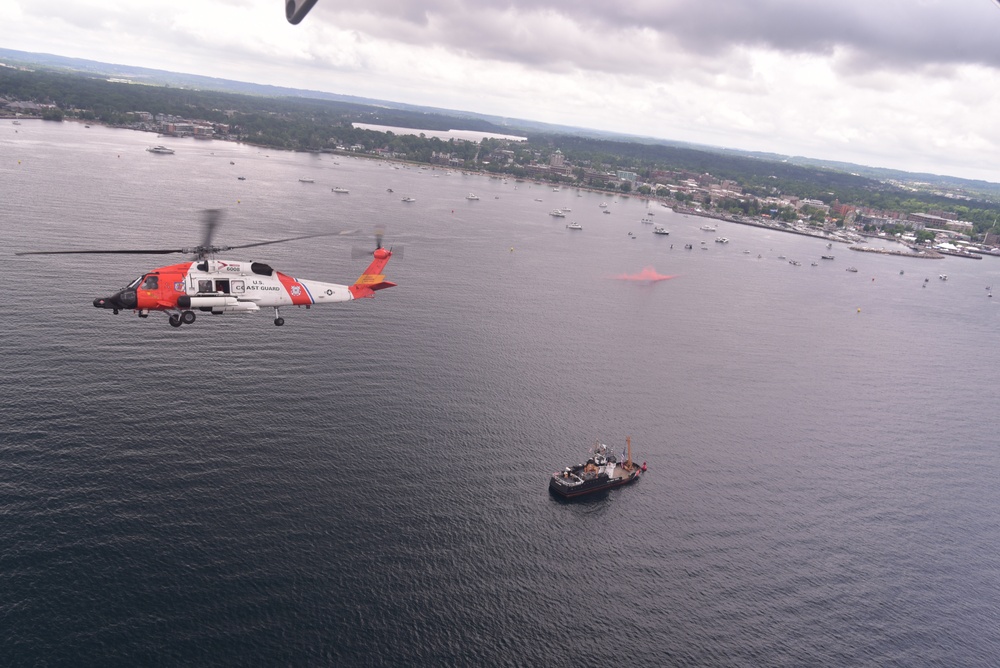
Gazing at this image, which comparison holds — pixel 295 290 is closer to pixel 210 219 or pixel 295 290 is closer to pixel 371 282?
pixel 371 282

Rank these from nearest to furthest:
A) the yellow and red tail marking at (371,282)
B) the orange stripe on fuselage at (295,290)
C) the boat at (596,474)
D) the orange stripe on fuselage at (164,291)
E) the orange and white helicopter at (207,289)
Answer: the orange and white helicopter at (207,289) → the orange stripe on fuselage at (164,291) → the orange stripe on fuselage at (295,290) → the yellow and red tail marking at (371,282) → the boat at (596,474)

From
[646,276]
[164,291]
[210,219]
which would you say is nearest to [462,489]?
[164,291]

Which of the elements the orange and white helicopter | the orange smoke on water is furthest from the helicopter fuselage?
the orange smoke on water

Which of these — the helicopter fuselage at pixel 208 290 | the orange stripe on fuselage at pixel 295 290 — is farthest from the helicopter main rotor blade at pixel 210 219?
the orange stripe on fuselage at pixel 295 290

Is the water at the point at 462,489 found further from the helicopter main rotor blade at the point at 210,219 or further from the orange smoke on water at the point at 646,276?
the orange smoke on water at the point at 646,276

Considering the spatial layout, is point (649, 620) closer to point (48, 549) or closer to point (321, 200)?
point (48, 549)

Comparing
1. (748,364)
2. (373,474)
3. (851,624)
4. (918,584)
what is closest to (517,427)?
(373,474)

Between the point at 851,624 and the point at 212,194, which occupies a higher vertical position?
the point at 212,194
